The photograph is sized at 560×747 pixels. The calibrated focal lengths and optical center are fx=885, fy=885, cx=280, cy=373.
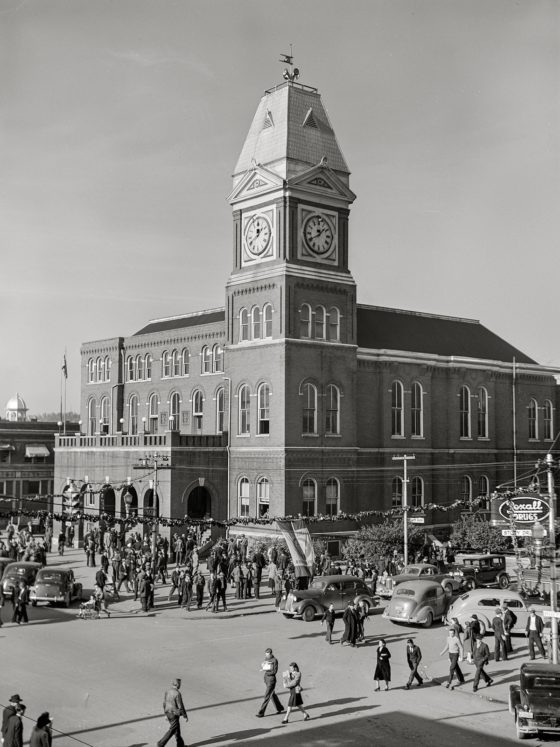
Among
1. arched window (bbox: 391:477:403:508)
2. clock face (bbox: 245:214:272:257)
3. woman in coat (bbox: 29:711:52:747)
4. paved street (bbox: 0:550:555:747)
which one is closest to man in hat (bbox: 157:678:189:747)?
paved street (bbox: 0:550:555:747)

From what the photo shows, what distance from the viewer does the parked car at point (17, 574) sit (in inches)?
1408

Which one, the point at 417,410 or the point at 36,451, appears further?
the point at 36,451

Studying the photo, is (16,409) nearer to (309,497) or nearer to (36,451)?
(36,451)

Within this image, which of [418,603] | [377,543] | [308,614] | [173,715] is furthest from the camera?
[377,543]

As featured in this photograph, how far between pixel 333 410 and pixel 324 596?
2180 cm

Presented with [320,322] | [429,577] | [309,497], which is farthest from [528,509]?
[320,322]

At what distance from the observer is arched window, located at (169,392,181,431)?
69.6 meters

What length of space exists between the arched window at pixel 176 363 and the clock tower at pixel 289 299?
14.7 metres

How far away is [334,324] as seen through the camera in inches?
2149

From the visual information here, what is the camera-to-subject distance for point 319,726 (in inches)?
784

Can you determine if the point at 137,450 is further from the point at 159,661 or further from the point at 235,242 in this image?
the point at 159,661

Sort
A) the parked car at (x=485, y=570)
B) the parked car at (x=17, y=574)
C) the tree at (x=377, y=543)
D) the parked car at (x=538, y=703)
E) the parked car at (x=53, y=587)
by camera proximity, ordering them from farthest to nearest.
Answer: the tree at (x=377, y=543) < the parked car at (x=485, y=570) < the parked car at (x=17, y=574) < the parked car at (x=53, y=587) < the parked car at (x=538, y=703)

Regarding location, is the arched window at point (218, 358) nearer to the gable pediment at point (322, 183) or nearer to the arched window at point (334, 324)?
the arched window at point (334, 324)

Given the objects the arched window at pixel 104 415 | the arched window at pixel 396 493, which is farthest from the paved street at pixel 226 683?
the arched window at pixel 104 415
